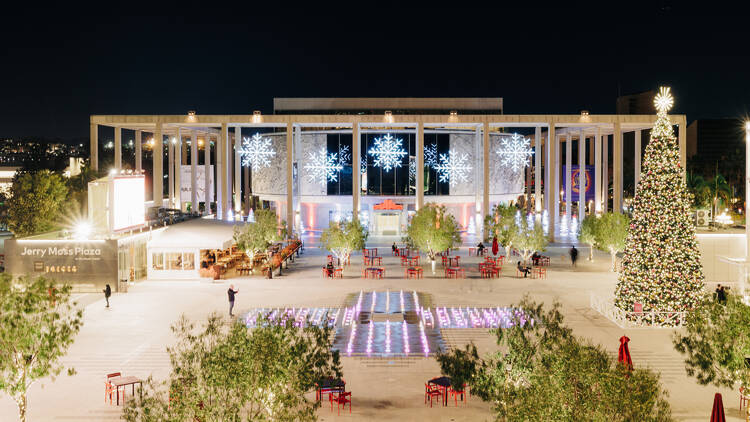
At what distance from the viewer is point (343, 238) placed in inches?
1519

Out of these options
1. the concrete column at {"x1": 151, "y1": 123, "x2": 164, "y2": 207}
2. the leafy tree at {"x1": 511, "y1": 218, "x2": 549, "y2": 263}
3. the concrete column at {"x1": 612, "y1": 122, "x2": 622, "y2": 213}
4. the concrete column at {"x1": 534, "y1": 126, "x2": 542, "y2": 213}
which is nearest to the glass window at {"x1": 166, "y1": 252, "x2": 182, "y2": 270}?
the leafy tree at {"x1": 511, "y1": 218, "x2": 549, "y2": 263}

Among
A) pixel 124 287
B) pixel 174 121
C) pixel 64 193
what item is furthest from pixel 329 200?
pixel 124 287

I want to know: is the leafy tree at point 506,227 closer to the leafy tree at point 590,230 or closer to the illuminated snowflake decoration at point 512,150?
the leafy tree at point 590,230

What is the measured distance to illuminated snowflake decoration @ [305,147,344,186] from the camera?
209 feet

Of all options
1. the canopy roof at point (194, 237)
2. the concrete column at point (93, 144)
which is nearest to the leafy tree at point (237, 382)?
the canopy roof at point (194, 237)

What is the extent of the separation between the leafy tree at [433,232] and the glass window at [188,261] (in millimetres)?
12830

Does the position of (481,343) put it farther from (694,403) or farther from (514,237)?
(514,237)

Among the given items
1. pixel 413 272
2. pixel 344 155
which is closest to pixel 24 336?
pixel 413 272

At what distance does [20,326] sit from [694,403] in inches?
603

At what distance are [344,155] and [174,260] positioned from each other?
28974 millimetres

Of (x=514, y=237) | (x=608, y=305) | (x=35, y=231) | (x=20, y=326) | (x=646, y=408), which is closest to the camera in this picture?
(x=646, y=408)

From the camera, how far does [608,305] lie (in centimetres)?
2662

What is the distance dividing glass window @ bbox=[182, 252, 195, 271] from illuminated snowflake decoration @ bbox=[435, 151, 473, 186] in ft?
104

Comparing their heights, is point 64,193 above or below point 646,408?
above
